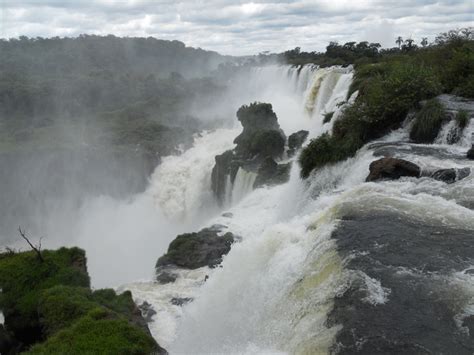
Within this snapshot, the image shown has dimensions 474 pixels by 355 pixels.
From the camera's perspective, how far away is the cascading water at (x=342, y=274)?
7.29 m

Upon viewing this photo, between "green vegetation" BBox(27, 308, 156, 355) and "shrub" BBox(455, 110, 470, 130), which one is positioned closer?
"green vegetation" BBox(27, 308, 156, 355)

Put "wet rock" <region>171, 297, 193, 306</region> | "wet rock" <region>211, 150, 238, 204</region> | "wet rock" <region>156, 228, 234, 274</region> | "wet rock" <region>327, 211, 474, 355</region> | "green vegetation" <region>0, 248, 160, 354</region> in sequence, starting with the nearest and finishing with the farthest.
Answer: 1. "wet rock" <region>327, 211, 474, 355</region>
2. "green vegetation" <region>0, 248, 160, 354</region>
3. "wet rock" <region>171, 297, 193, 306</region>
4. "wet rock" <region>156, 228, 234, 274</region>
5. "wet rock" <region>211, 150, 238, 204</region>

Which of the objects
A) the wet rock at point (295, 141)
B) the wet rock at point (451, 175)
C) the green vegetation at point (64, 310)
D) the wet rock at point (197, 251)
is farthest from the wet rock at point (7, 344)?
the wet rock at point (295, 141)

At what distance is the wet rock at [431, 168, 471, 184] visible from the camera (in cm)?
1131

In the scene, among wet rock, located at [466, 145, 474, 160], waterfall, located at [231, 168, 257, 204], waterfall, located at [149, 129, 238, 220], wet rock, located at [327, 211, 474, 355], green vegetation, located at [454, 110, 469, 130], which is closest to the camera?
wet rock, located at [327, 211, 474, 355]

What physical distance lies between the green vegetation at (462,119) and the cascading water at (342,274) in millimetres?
280

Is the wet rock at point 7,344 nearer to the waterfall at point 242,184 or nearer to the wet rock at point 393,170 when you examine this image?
the wet rock at point 393,170

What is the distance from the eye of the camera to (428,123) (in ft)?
49.0

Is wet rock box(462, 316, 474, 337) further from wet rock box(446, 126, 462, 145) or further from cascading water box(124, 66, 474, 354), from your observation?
wet rock box(446, 126, 462, 145)

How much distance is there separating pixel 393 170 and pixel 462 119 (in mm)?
3784

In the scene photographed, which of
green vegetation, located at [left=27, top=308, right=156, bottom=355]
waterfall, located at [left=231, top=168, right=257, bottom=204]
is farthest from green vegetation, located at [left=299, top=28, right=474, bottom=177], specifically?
green vegetation, located at [left=27, top=308, right=156, bottom=355]

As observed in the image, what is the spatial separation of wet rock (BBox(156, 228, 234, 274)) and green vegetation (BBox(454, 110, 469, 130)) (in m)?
8.90

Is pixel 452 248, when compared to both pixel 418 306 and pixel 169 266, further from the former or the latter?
pixel 169 266

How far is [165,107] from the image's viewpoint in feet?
212
